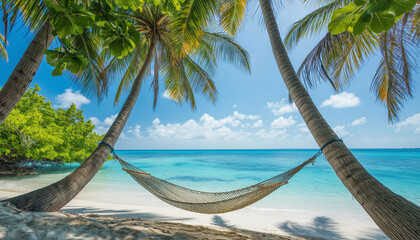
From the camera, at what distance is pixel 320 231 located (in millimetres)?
2375

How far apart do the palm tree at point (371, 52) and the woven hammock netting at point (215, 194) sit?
3.53 ft

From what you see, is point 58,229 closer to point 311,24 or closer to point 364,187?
point 364,187

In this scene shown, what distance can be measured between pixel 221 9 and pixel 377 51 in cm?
177

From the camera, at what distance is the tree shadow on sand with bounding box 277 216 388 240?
2191 mm

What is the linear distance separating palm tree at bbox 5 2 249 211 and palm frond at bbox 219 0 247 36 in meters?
0.33

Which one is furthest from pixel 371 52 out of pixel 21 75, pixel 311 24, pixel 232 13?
pixel 21 75

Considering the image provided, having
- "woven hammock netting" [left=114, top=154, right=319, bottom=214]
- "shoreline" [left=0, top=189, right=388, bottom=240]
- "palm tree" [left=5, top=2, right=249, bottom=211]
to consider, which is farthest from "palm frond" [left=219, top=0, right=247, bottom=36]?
"shoreline" [left=0, top=189, right=388, bottom=240]

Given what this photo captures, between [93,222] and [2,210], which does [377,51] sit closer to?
[93,222]

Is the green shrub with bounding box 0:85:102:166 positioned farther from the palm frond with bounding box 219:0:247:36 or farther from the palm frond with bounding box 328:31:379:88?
the palm frond with bounding box 328:31:379:88

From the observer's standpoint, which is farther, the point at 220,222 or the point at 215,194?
the point at 220,222

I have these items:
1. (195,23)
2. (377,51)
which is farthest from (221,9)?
(377,51)

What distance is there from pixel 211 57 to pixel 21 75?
2.73 m

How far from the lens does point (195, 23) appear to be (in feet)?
6.16

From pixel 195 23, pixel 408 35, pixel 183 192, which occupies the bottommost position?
pixel 183 192
